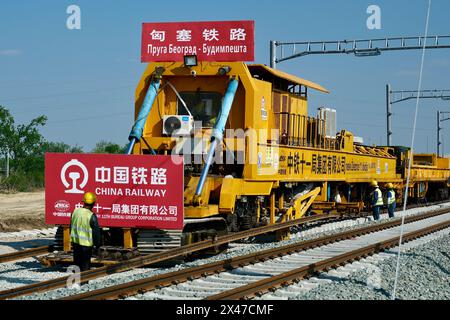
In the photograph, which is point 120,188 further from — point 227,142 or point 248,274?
point 227,142

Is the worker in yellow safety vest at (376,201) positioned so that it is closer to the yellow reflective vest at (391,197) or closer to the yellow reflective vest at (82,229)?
the yellow reflective vest at (391,197)

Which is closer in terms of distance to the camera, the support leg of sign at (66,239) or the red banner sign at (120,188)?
the red banner sign at (120,188)

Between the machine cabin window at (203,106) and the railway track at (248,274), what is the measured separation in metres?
3.40

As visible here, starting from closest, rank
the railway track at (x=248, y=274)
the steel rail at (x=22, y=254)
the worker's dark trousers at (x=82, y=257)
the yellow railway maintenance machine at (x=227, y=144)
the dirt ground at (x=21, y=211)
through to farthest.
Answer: the railway track at (x=248, y=274), the worker's dark trousers at (x=82, y=257), the steel rail at (x=22, y=254), the yellow railway maintenance machine at (x=227, y=144), the dirt ground at (x=21, y=211)

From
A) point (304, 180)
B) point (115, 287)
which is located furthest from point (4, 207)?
point (115, 287)

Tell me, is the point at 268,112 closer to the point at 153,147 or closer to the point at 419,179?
the point at 153,147

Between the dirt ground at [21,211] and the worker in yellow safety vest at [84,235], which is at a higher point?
the worker in yellow safety vest at [84,235]

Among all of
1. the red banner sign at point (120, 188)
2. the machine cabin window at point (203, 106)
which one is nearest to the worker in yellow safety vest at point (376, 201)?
the machine cabin window at point (203, 106)

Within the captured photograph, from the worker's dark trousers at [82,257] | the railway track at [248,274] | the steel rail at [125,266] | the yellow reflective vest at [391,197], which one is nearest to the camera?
the railway track at [248,274]

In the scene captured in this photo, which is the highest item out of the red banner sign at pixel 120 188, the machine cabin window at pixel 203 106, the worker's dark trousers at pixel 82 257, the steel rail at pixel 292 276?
the machine cabin window at pixel 203 106

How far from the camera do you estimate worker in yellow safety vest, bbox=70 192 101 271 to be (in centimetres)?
1087

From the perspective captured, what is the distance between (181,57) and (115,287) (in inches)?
286

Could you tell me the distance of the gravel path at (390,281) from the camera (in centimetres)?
942

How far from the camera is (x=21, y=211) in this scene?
87.6ft
